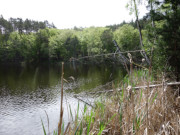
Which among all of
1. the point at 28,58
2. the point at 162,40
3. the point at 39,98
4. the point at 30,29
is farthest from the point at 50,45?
the point at 162,40

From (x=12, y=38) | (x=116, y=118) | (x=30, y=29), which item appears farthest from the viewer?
(x=30, y=29)

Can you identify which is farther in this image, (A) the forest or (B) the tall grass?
(A) the forest

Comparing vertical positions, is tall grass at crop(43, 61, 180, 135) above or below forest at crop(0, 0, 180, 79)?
below

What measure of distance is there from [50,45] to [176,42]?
6436 cm

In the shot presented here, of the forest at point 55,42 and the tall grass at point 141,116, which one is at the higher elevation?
the forest at point 55,42

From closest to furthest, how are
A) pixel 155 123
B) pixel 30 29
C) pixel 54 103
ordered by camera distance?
pixel 155 123
pixel 54 103
pixel 30 29

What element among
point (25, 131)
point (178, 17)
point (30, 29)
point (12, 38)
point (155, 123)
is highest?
point (30, 29)

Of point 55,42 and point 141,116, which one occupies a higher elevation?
point 55,42

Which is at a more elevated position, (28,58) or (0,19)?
(0,19)

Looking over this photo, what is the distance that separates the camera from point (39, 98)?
56.1 ft

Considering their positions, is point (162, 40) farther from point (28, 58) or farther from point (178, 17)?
point (28, 58)

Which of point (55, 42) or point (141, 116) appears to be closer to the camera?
point (141, 116)

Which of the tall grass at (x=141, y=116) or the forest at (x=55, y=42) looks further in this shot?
the forest at (x=55, y=42)

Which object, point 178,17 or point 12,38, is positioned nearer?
point 178,17
